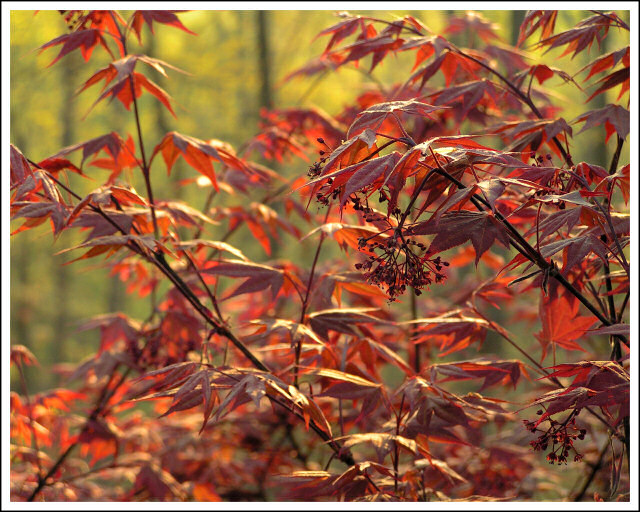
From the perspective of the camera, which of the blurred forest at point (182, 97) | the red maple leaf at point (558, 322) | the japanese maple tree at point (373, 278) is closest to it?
the japanese maple tree at point (373, 278)

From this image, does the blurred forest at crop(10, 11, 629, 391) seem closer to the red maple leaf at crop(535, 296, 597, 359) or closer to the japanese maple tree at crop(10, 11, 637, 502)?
the japanese maple tree at crop(10, 11, 637, 502)

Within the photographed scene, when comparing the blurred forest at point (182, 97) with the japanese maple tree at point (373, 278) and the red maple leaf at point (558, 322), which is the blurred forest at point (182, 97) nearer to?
the japanese maple tree at point (373, 278)

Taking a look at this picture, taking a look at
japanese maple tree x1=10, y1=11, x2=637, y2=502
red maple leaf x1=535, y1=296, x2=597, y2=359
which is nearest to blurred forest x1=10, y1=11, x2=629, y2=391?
japanese maple tree x1=10, y1=11, x2=637, y2=502

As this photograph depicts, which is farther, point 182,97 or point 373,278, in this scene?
point 182,97

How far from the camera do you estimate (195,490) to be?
2627mm

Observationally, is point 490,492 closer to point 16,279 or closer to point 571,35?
point 571,35

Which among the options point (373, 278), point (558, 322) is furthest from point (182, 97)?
point (373, 278)

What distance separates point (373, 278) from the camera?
109cm

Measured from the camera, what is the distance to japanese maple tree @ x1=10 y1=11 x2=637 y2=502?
1.13 m

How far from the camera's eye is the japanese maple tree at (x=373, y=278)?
1.13 metres

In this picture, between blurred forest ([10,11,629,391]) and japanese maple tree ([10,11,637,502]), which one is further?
blurred forest ([10,11,629,391])

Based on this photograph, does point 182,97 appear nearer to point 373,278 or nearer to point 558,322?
point 558,322

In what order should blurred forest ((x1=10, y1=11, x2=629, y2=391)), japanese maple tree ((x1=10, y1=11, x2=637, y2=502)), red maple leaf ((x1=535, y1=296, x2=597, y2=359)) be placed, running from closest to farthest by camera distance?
japanese maple tree ((x1=10, y1=11, x2=637, y2=502)), red maple leaf ((x1=535, y1=296, x2=597, y2=359)), blurred forest ((x1=10, y1=11, x2=629, y2=391))

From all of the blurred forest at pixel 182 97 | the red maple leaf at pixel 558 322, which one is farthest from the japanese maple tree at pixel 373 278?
the blurred forest at pixel 182 97
